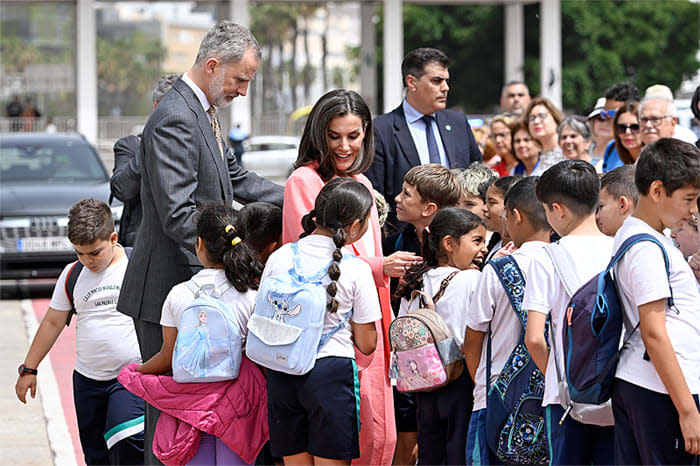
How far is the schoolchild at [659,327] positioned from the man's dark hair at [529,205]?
831 millimetres

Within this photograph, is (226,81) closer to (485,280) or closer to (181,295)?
(181,295)

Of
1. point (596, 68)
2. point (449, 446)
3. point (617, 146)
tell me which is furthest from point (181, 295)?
point (596, 68)

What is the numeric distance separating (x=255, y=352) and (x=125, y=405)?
1.27 metres

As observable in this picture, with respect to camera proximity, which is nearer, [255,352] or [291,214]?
[255,352]

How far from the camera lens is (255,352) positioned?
14.2 feet

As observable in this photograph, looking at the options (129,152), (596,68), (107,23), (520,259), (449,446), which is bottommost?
(449,446)

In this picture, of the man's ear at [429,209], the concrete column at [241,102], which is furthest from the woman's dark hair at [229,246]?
the concrete column at [241,102]

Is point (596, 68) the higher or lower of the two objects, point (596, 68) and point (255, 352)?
the higher

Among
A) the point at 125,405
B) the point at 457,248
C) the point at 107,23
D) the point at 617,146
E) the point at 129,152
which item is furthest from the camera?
the point at 107,23

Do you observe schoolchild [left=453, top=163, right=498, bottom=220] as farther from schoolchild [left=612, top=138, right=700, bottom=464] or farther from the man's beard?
schoolchild [left=612, top=138, right=700, bottom=464]

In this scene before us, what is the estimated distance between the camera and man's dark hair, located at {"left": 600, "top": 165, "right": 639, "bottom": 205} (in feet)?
15.6

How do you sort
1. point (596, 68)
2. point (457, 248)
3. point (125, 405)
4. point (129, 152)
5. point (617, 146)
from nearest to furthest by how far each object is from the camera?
point (457, 248) → point (125, 405) → point (129, 152) → point (617, 146) → point (596, 68)

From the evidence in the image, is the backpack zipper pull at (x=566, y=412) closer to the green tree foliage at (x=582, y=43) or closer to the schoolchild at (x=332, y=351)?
the schoolchild at (x=332, y=351)

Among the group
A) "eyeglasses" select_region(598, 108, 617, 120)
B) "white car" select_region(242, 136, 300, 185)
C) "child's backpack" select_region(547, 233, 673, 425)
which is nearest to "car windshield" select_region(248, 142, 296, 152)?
"white car" select_region(242, 136, 300, 185)
